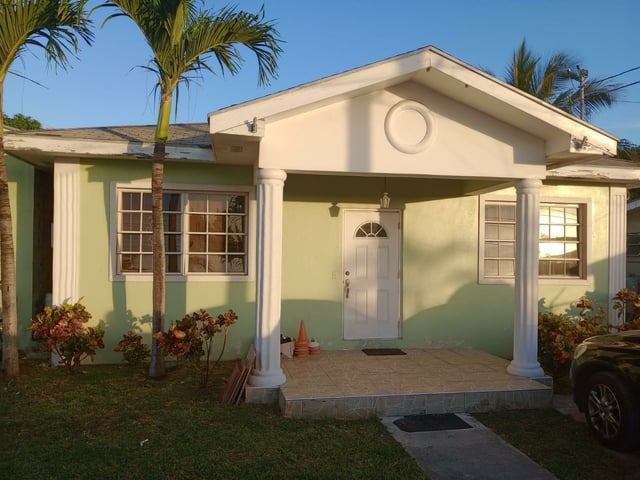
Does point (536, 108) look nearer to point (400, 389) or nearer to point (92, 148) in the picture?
point (400, 389)

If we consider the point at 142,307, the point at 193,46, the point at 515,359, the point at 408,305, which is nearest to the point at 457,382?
the point at 515,359

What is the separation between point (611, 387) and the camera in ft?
14.9

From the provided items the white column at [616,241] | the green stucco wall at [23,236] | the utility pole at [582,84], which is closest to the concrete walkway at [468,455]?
the white column at [616,241]

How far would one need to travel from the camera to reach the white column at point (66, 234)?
7.20m

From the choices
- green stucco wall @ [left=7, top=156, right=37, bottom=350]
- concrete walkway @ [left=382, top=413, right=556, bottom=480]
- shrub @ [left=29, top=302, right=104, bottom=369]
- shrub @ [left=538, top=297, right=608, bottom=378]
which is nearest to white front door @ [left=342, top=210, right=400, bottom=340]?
shrub @ [left=538, top=297, right=608, bottom=378]

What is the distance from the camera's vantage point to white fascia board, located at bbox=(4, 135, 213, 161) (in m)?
6.68

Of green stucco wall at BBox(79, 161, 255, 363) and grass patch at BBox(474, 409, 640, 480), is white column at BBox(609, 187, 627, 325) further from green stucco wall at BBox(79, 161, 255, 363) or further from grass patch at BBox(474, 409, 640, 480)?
green stucco wall at BBox(79, 161, 255, 363)

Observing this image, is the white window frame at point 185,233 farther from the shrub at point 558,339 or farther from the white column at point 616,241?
the white column at point 616,241

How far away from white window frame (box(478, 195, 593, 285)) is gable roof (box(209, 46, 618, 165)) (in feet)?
7.47

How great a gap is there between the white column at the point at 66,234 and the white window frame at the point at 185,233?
0.48 meters

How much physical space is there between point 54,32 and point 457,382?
21.2 feet

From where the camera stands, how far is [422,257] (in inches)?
324

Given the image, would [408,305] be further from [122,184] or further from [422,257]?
[122,184]

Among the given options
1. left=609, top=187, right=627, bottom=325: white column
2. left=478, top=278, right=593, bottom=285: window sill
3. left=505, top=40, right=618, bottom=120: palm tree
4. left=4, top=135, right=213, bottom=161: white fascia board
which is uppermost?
left=505, top=40, right=618, bottom=120: palm tree
